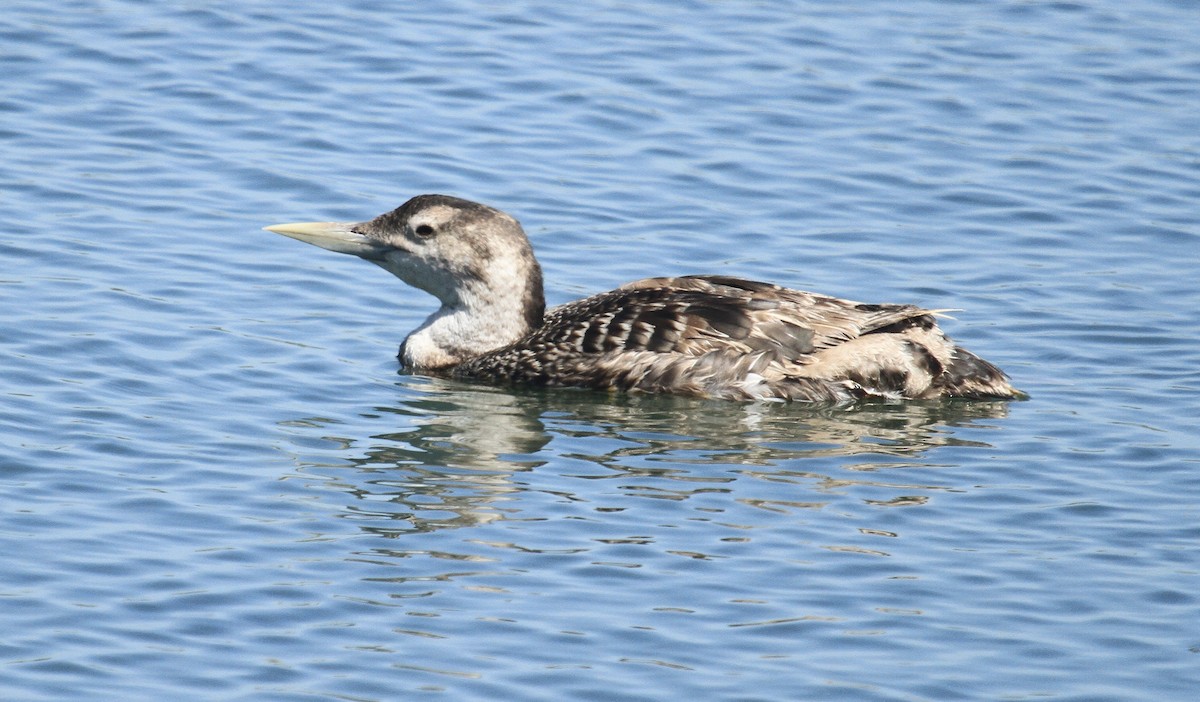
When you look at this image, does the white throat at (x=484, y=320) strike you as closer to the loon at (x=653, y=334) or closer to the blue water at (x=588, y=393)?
the loon at (x=653, y=334)

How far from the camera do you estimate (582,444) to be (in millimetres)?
9086

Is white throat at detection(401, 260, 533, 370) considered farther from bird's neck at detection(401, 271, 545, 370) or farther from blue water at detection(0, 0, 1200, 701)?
blue water at detection(0, 0, 1200, 701)

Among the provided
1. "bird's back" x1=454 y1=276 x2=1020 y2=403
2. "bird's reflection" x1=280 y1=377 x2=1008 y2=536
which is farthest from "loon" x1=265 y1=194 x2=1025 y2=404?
"bird's reflection" x1=280 y1=377 x2=1008 y2=536

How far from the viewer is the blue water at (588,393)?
686cm

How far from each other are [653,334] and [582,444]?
3.58 feet

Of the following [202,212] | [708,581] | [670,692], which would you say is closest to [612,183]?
[202,212]

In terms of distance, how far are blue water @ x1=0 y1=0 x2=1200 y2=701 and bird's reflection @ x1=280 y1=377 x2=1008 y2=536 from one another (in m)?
0.03

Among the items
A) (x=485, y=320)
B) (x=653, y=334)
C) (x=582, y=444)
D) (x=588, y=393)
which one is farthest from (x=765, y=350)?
(x=485, y=320)

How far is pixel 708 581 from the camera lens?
24.2 feet

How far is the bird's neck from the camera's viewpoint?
34.7 feet

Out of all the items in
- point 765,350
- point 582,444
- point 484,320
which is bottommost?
point 582,444

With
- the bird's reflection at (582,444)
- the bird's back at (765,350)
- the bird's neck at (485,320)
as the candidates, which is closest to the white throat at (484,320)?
the bird's neck at (485,320)

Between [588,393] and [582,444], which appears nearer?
[582,444]

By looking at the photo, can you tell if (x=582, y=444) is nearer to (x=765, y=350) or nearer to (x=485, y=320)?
(x=765, y=350)
